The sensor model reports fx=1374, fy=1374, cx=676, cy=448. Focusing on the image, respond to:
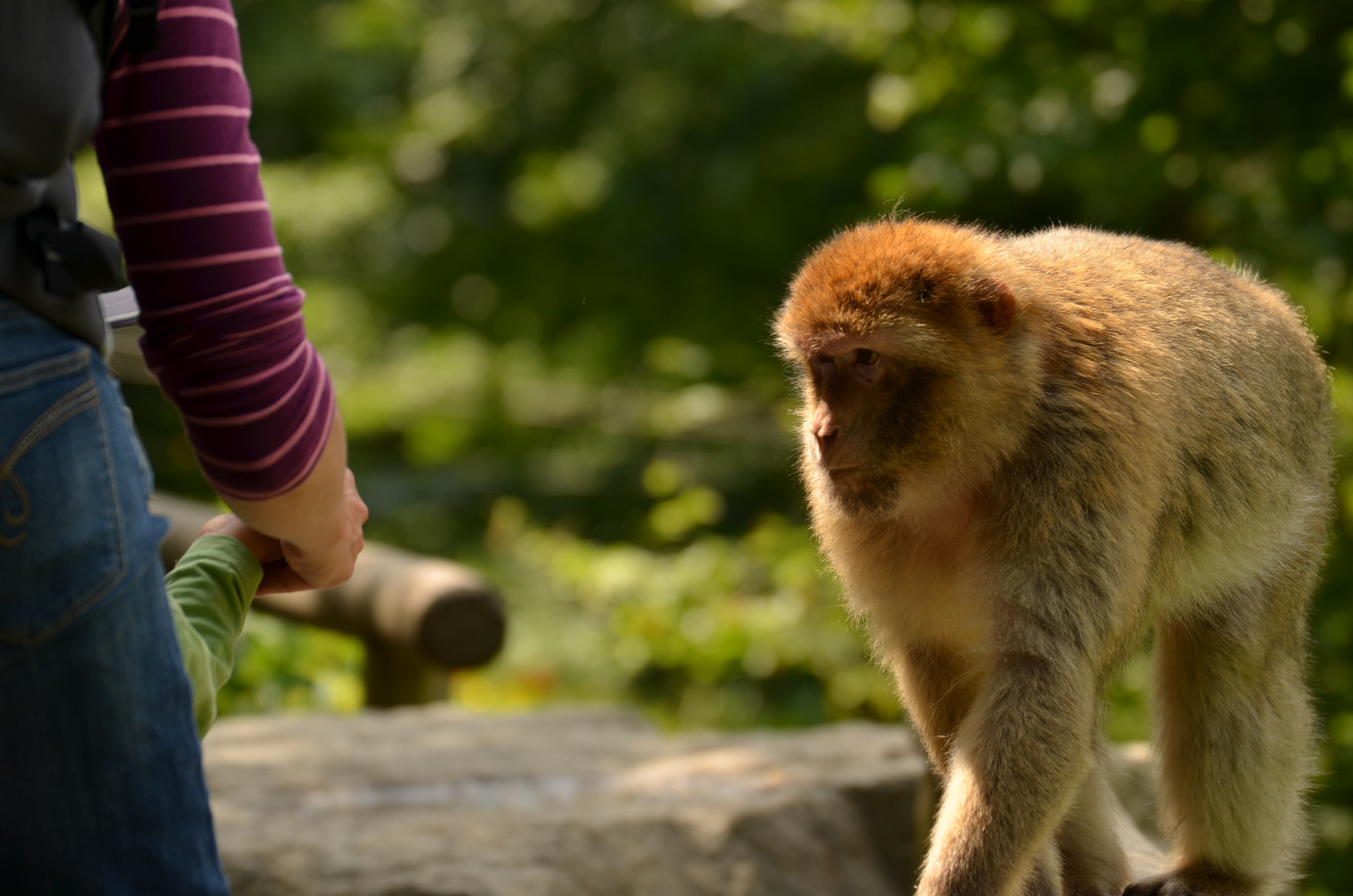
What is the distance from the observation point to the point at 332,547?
152 cm

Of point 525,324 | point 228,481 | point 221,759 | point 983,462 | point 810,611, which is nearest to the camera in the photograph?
point 228,481

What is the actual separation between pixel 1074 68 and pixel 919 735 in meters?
3.18

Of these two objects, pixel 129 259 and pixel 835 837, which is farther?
pixel 835 837

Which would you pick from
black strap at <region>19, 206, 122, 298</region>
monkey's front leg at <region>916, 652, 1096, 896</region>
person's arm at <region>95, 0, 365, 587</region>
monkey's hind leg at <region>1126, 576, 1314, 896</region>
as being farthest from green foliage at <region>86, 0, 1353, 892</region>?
black strap at <region>19, 206, 122, 298</region>

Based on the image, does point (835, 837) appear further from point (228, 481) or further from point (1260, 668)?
point (228, 481)

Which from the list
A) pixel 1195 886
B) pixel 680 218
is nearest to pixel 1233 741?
pixel 1195 886

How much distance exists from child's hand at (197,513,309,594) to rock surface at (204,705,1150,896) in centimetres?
174

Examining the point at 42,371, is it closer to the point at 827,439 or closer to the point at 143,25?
the point at 143,25

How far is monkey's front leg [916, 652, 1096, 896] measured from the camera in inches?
85.2

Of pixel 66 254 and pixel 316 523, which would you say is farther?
pixel 316 523

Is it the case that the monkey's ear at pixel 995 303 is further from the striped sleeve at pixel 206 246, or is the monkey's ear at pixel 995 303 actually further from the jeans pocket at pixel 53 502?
the jeans pocket at pixel 53 502

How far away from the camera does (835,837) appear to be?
3.72 meters

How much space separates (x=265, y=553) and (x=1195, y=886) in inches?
81.5

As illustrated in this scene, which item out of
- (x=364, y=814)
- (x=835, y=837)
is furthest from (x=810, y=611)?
(x=364, y=814)
